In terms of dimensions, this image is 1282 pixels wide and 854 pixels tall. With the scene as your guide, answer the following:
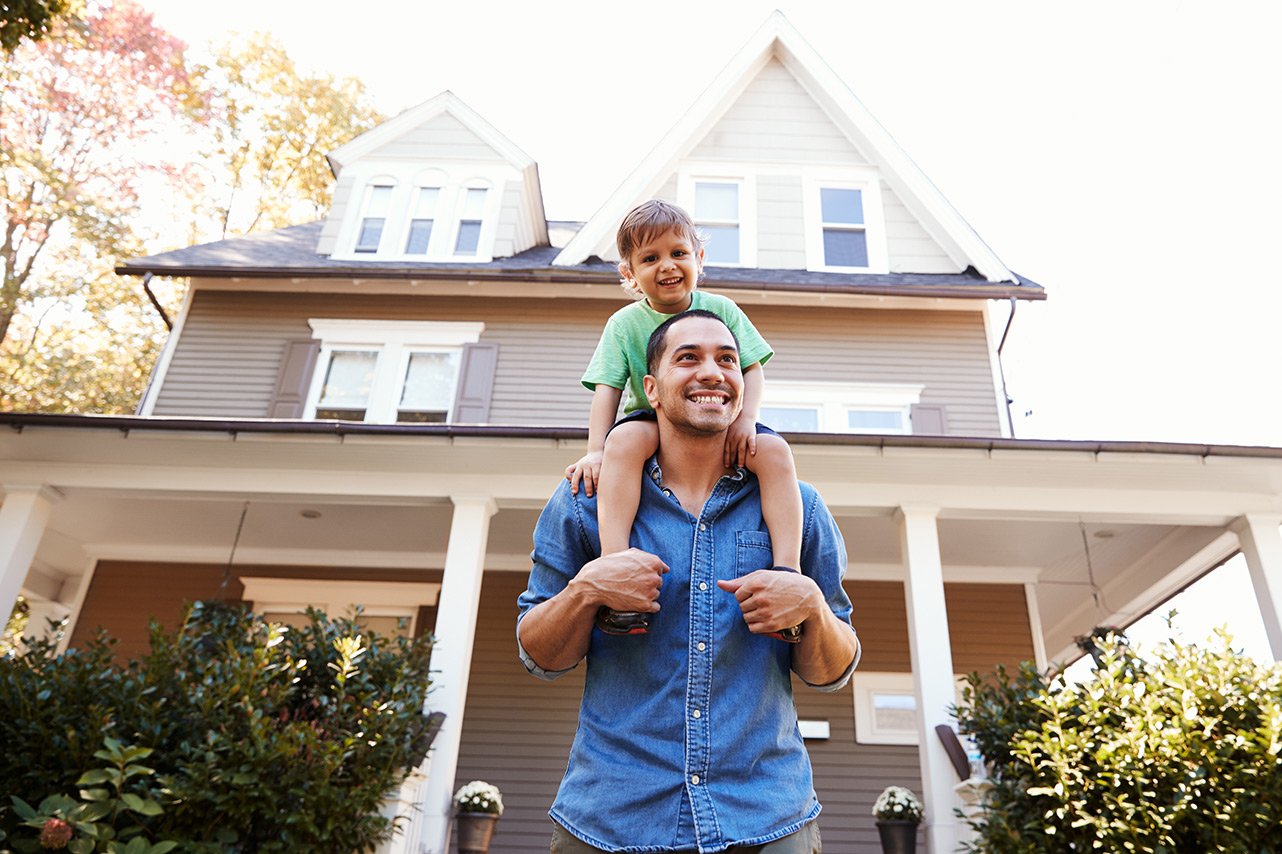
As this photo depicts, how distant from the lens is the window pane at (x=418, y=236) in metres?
11.3

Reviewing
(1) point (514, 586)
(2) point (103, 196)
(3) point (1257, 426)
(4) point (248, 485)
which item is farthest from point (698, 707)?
(2) point (103, 196)

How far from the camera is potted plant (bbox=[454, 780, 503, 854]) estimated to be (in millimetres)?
6414

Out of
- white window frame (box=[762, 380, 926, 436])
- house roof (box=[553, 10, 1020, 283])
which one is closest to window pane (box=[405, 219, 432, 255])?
house roof (box=[553, 10, 1020, 283])

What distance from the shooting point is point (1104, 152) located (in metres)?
12.8

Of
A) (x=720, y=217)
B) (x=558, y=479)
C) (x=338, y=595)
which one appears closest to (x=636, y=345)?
(x=558, y=479)

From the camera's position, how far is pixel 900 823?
6.39 m

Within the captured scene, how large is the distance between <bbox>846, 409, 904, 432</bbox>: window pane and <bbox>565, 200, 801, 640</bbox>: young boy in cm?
753

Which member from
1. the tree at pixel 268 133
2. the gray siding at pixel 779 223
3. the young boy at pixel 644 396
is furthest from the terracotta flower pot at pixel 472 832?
the tree at pixel 268 133

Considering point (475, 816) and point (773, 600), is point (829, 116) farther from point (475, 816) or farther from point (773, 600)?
point (773, 600)

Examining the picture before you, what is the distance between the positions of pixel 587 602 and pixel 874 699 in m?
7.87

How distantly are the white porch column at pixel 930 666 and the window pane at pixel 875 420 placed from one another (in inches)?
114

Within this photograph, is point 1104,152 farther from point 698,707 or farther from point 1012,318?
point 698,707

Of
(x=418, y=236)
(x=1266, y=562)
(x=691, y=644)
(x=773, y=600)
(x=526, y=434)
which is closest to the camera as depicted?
(x=773, y=600)

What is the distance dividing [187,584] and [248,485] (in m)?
2.84
